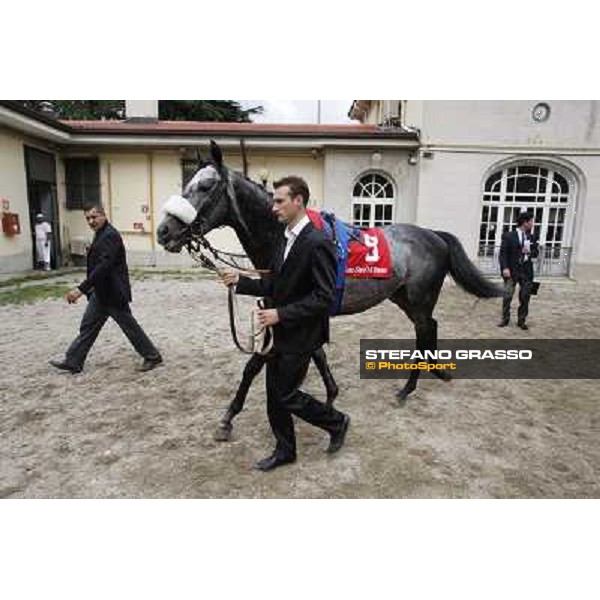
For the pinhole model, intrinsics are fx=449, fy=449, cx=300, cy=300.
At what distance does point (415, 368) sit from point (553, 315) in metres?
5.40

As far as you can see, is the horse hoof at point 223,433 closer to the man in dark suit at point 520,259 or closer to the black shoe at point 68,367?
the black shoe at point 68,367

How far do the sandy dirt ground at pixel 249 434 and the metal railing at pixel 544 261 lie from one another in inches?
362

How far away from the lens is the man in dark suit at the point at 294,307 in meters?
2.54

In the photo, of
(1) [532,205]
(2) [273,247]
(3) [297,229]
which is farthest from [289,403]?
(1) [532,205]

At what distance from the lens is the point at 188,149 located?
43.9ft

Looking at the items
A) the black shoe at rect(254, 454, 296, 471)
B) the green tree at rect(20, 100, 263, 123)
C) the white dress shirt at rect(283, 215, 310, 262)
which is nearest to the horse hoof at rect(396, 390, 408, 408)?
the black shoe at rect(254, 454, 296, 471)

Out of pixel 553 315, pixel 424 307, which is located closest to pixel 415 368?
pixel 424 307

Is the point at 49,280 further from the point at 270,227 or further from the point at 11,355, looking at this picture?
the point at 270,227

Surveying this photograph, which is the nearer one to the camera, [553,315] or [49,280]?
[553,315]

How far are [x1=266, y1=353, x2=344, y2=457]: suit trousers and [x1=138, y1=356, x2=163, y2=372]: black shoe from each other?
2.41 m

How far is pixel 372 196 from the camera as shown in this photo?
13758 mm

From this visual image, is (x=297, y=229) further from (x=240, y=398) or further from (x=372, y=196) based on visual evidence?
(x=372, y=196)

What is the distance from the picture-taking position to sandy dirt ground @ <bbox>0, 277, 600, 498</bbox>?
2826 millimetres

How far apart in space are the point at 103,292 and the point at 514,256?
5.86 meters
